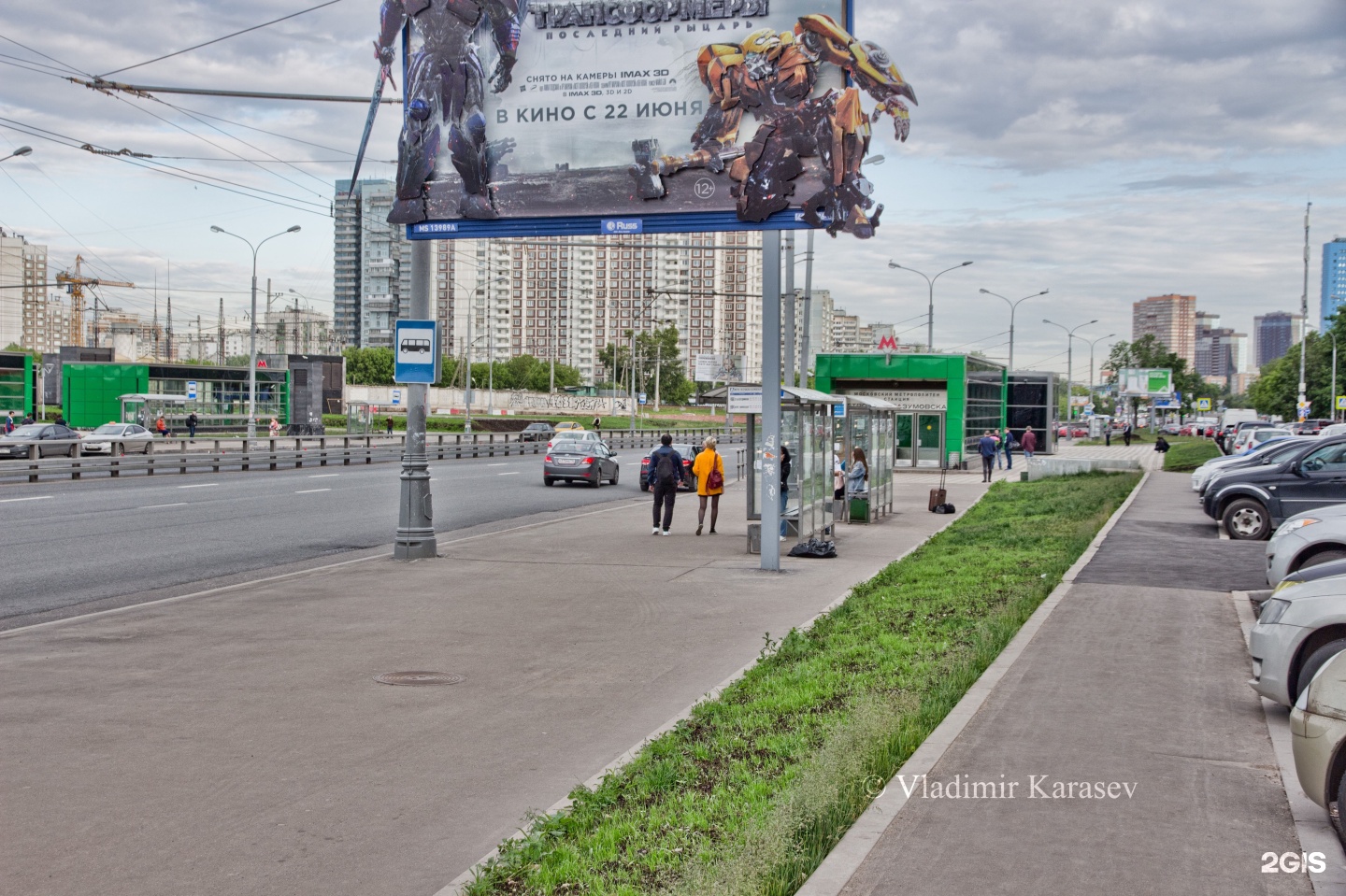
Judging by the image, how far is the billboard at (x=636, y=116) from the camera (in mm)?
15719

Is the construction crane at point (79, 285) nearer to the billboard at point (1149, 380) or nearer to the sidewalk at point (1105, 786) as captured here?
the sidewalk at point (1105, 786)

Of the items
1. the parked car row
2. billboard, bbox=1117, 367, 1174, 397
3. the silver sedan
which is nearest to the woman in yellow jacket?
the parked car row

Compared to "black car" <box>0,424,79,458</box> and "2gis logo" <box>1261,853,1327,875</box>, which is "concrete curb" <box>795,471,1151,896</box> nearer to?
"2gis logo" <box>1261,853,1327,875</box>

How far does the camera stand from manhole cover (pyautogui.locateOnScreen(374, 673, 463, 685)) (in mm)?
9086

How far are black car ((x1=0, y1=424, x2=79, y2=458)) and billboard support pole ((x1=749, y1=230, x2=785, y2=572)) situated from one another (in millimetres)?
31002

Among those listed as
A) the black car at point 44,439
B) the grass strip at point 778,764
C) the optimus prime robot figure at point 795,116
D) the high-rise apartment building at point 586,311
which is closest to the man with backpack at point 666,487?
the optimus prime robot figure at point 795,116

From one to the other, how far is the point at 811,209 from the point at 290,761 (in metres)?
10.9

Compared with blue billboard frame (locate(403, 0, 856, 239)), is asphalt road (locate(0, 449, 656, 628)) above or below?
below

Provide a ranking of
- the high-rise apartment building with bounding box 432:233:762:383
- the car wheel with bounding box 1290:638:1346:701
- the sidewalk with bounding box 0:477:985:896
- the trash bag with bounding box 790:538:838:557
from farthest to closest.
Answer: the high-rise apartment building with bounding box 432:233:762:383 < the trash bag with bounding box 790:538:838:557 < the car wheel with bounding box 1290:638:1346:701 < the sidewalk with bounding box 0:477:985:896

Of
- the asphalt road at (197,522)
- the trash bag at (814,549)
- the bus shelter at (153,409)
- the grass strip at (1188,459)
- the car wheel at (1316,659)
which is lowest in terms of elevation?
the asphalt road at (197,522)

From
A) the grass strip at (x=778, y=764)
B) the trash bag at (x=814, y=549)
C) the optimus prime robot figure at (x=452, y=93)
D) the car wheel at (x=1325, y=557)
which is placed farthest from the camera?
the trash bag at (x=814, y=549)

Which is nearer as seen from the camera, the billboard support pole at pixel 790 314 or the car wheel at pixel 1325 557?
the car wheel at pixel 1325 557

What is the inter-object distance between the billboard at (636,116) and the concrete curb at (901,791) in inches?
286

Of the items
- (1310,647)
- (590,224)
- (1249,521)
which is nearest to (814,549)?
(590,224)
